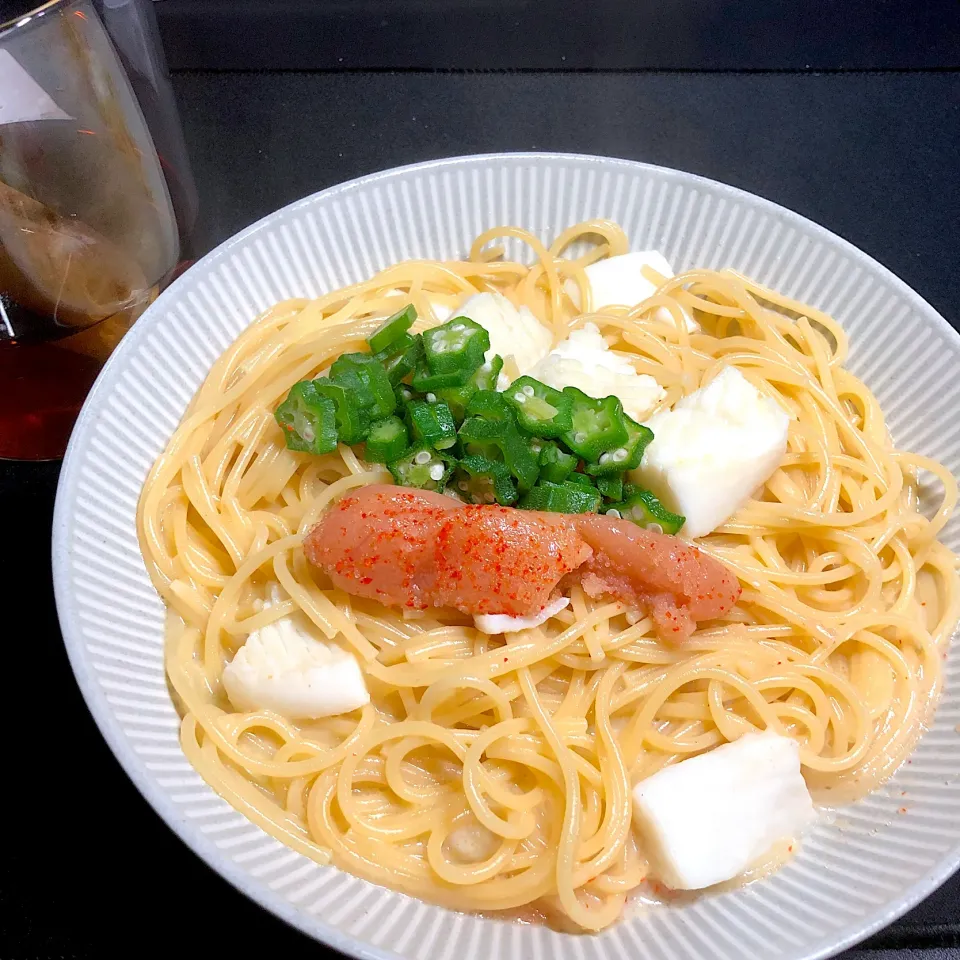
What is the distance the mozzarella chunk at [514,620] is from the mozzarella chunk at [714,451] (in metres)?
0.41

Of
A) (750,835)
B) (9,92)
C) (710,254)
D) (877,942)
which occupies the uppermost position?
(9,92)

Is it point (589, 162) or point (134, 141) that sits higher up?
point (134, 141)

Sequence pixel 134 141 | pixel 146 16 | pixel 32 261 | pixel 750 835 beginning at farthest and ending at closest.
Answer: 1. pixel 146 16
2. pixel 134 141
3. pixel 32 261
4. pixel 750 835

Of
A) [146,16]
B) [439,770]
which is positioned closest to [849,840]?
[439,770]

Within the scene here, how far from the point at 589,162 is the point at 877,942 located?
2384mm

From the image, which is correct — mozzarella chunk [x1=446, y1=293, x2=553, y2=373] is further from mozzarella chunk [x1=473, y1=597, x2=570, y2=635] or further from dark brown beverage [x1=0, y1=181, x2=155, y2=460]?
dark brown beverage [x1=0, y1=181, x2=155, y2=460]

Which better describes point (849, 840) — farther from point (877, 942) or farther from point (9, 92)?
point (9, 92)

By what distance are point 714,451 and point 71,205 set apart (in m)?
1.87

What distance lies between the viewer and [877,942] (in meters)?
2.07

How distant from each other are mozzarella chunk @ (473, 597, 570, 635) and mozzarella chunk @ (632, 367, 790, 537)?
1.34ft

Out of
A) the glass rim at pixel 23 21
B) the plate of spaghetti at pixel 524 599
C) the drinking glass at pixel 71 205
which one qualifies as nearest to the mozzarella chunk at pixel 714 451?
the plate of spaghetti at pixel 524 599

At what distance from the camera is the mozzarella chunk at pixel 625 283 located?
104 inches

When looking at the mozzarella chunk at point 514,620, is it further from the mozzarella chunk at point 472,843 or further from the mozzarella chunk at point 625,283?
the mozzarella chunk at point 625,283

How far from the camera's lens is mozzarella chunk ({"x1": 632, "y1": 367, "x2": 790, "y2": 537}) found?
2.12 metres
